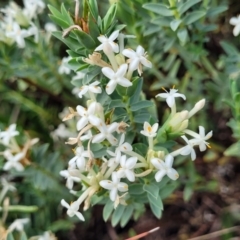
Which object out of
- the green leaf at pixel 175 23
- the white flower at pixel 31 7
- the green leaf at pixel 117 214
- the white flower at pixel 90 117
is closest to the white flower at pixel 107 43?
the white flower at pixel 90 117

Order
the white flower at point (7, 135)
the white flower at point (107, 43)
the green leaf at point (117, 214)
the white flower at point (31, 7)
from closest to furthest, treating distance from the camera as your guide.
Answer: the white flower at point (107, 43) → the green leaf at point (117, 214) → the white flower at point (7, 135) → the white flower at point (31, 7)

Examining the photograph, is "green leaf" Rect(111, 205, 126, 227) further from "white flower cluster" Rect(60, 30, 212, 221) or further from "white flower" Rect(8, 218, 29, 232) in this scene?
"white flower" Rect(8, 218, 29, 232)

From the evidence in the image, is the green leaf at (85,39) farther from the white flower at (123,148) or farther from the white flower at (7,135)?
the white flower at (7,135)

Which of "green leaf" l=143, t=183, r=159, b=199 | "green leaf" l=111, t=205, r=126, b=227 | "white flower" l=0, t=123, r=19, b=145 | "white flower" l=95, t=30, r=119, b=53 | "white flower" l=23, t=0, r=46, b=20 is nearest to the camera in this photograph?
"white flower" l=95, t=30, r=119, b=53


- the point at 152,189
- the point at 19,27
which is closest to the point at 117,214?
the point at 152,189

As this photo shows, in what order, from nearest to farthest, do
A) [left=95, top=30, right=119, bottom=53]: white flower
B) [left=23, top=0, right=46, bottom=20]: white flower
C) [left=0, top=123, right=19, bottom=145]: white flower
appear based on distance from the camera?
[left=95, top=30, right=119, bottom=53]: white flower
[left=0, top=123, right=19, bottom=145]: white flower
[left=23, top=0, right=46, bottom=20]: white flower

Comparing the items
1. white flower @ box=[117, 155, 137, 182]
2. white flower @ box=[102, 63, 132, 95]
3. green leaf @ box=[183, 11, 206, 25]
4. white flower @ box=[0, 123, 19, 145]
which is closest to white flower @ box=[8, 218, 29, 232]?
white flower @ box=[0, 123, 19, 145]
